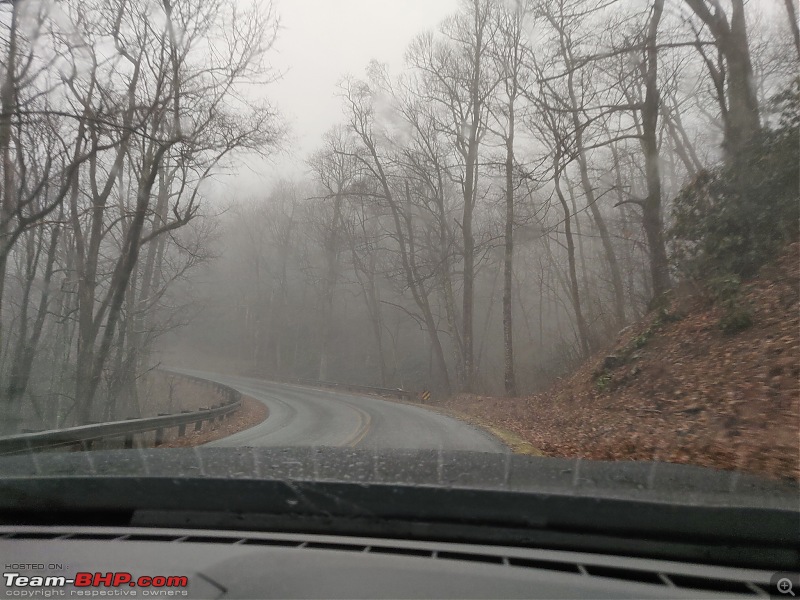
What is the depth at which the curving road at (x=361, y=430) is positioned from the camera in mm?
13320

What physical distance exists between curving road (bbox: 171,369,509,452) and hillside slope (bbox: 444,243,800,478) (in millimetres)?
1585

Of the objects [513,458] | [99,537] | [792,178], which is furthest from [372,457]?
[792,178]

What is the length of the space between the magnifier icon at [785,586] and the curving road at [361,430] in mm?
6537

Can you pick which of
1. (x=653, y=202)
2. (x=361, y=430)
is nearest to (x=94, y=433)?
(x=361, y=430)

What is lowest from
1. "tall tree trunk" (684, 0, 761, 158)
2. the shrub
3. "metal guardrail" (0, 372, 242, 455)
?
"metal guardrail" (0, 372, 242, 455)

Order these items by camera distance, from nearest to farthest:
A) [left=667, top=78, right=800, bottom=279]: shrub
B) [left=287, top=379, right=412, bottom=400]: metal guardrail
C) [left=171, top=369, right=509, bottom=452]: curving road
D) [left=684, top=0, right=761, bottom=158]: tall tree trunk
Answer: [left=171, top=369, right=509, bottom=452]: curving road, [left=667, top=78, right=800, bottom=279]: shrub, [left=684, top=0, right=761, bottom=158]: tall tree trunk, [left=287, top=379, right=412, bottom=400]: metal guardrail

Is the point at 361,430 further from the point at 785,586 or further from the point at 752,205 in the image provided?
the point at 785,586

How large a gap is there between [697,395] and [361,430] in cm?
792

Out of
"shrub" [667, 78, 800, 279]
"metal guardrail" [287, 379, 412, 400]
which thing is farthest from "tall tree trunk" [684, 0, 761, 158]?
"metal guardrail" [287, 379, 412, 400]

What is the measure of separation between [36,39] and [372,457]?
12.1m

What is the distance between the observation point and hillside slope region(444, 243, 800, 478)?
849 centimetres

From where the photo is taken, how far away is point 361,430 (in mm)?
15961

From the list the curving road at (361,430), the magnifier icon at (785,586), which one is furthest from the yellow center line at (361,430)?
the magnifier icon at (785,586)

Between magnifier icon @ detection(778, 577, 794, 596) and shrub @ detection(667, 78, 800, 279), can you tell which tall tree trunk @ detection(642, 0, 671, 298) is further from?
magnifier icon @ detection(778, 577, 794, 596)
